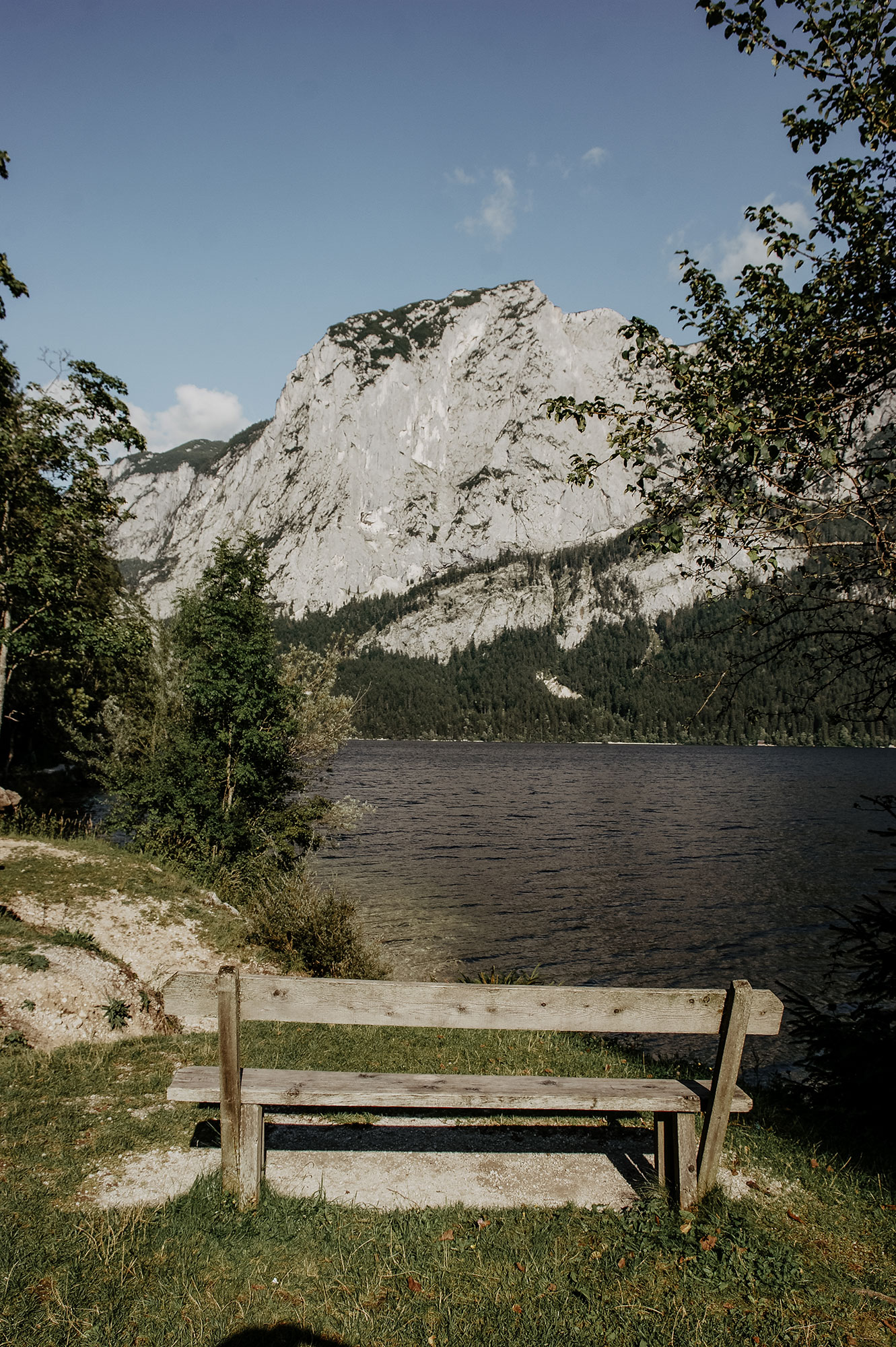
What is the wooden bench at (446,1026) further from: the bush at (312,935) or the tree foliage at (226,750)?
the tree foliage at (226,750)

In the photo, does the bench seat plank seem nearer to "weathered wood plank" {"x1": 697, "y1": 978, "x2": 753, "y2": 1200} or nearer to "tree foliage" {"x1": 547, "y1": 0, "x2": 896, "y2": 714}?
"weathered wood plank" {"x1": 697, "y1": 978, "x2": 753, "y2": 1200}

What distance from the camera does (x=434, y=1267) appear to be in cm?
423

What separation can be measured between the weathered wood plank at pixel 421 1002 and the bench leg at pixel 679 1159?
2.54 feet

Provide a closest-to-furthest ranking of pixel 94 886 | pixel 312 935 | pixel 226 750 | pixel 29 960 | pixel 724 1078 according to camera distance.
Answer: pixel 724 1078 < pixel 29 960 < pixel 94 886 < pixel 312 935 < pixel 226 750

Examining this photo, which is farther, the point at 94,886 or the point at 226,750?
the point at 226,750

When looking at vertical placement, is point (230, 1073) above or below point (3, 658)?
below

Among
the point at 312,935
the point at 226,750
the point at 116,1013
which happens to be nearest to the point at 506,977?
the point at 312,935

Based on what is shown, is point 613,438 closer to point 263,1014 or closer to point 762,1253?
point 263,1014

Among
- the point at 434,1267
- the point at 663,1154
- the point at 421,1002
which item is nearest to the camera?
the point at 434,1267

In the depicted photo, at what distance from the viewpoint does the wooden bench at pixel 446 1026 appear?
464cm

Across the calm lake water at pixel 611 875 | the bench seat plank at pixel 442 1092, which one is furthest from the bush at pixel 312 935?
the bench seat plank at pixel 442 1092

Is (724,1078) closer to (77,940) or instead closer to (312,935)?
(77,940)

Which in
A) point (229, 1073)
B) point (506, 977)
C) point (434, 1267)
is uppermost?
point (229, 1073)

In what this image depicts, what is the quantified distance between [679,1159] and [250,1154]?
3.01m
